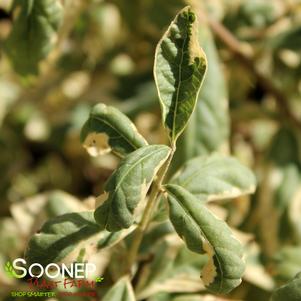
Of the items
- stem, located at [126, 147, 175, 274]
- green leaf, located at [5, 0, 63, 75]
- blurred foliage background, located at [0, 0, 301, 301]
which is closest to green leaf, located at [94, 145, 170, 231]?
stem, located at [126, 147, 175, 274]

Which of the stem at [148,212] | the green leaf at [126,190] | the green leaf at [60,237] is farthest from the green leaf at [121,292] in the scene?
the green leaf at [126,190]

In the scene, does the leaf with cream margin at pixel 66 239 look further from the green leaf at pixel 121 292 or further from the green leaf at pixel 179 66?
the green leaf at pixel 179 66

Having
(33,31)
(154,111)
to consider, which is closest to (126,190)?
(33,31)

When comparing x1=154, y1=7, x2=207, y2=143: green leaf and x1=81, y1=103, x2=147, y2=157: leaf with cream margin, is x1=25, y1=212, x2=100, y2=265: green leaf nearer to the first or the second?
x1=81, y1=103, x2=147, y2=157: leaf with cream margin

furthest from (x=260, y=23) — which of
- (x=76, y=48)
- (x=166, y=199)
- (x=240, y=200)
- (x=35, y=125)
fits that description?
(x=166, y=199)

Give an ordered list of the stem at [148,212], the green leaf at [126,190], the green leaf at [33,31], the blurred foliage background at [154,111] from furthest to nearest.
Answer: the blurred foliage background at [154,111]
the green leaf at [33,31]
the stem at [148,212]
the green leaf at [126,190]

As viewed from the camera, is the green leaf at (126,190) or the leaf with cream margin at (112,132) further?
the leaf with cream margin at (112,132)
